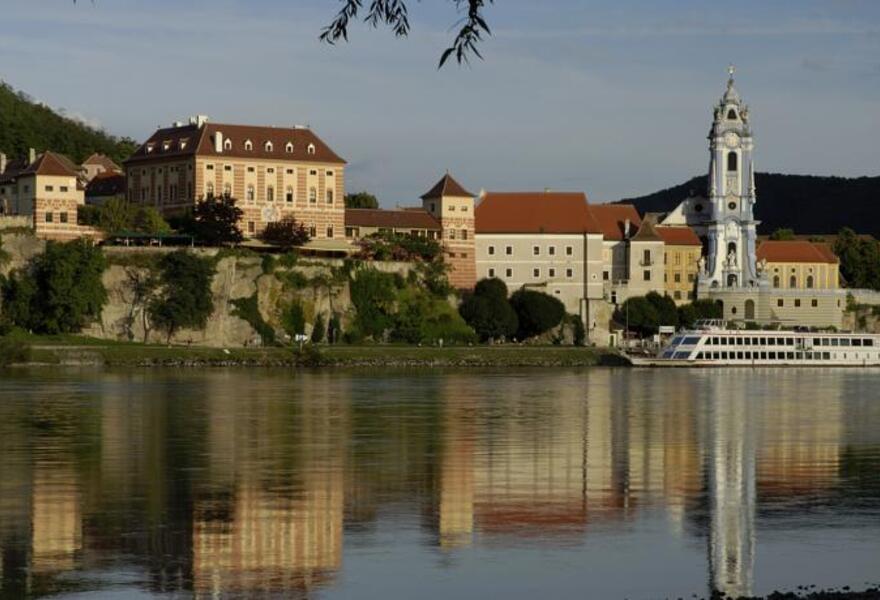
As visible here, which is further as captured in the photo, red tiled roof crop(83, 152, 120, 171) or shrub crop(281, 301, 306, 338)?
red tiled roof crop(83, 152, 120, 171)

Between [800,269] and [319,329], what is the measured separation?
1517 inches

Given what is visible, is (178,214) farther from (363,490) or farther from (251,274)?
(363,490)

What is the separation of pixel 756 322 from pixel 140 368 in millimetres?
44183

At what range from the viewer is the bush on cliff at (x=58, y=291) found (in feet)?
305

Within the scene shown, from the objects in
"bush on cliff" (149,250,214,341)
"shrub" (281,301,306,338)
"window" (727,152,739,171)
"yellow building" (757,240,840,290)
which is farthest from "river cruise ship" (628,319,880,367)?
"bush on cliff" (149,250,214,341)

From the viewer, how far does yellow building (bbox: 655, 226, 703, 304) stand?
118688mm

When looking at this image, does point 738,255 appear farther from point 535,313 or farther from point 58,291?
point 58,291

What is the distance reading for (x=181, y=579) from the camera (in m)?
23.9

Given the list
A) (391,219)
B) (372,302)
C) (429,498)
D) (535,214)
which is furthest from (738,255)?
(429,498)

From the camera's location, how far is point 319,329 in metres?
99.7

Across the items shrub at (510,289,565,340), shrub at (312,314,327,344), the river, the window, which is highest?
the window

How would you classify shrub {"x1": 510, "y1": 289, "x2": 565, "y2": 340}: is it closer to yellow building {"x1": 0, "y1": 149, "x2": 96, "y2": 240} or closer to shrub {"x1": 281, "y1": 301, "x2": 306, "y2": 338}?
shrub {"x1": 281, "y1": 301, "x2": 306, "y2": 338}

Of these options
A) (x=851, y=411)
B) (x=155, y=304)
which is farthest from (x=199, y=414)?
(x=155, y=304)

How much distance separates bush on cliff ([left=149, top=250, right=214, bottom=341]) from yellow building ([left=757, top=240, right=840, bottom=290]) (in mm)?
41764
